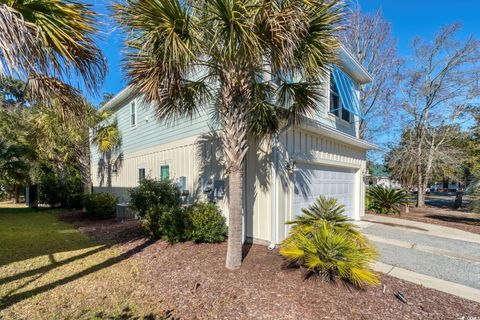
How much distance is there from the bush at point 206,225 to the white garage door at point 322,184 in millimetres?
→ 2049

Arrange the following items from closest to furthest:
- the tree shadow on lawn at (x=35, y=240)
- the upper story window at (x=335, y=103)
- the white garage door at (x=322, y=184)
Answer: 1. the tree shadow on lawn at (x=35, y=240)
2. the white garage door at (x=322, y=184)
3. the upper story window at (x=335, y=103)

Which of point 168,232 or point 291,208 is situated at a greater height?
point 291,208

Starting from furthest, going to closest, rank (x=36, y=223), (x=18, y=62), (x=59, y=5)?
1. (x=36, y=223)
2. (x=59, y=5)
3. (x=18, y=62)

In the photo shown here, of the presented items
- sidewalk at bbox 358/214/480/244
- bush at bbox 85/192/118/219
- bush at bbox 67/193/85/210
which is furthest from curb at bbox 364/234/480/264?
bush at bbox 67/193/85/210

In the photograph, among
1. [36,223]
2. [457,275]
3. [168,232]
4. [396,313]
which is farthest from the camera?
[36,223]

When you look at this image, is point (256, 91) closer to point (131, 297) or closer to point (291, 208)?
point (291, 208)

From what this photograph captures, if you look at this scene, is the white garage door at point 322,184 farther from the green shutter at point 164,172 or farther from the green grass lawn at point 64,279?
the green shutter at point 164,172

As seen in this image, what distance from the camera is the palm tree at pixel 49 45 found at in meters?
2.76

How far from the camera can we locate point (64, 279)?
4789mm

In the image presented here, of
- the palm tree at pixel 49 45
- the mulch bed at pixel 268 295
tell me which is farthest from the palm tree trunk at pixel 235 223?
the palm tree at pixel 49 45

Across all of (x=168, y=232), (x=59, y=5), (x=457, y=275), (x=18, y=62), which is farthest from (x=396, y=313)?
(x=59, y=5)

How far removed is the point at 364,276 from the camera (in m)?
4.06

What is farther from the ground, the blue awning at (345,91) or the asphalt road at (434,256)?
the blue awning at (345,91)

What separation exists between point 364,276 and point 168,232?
4.60 metres
